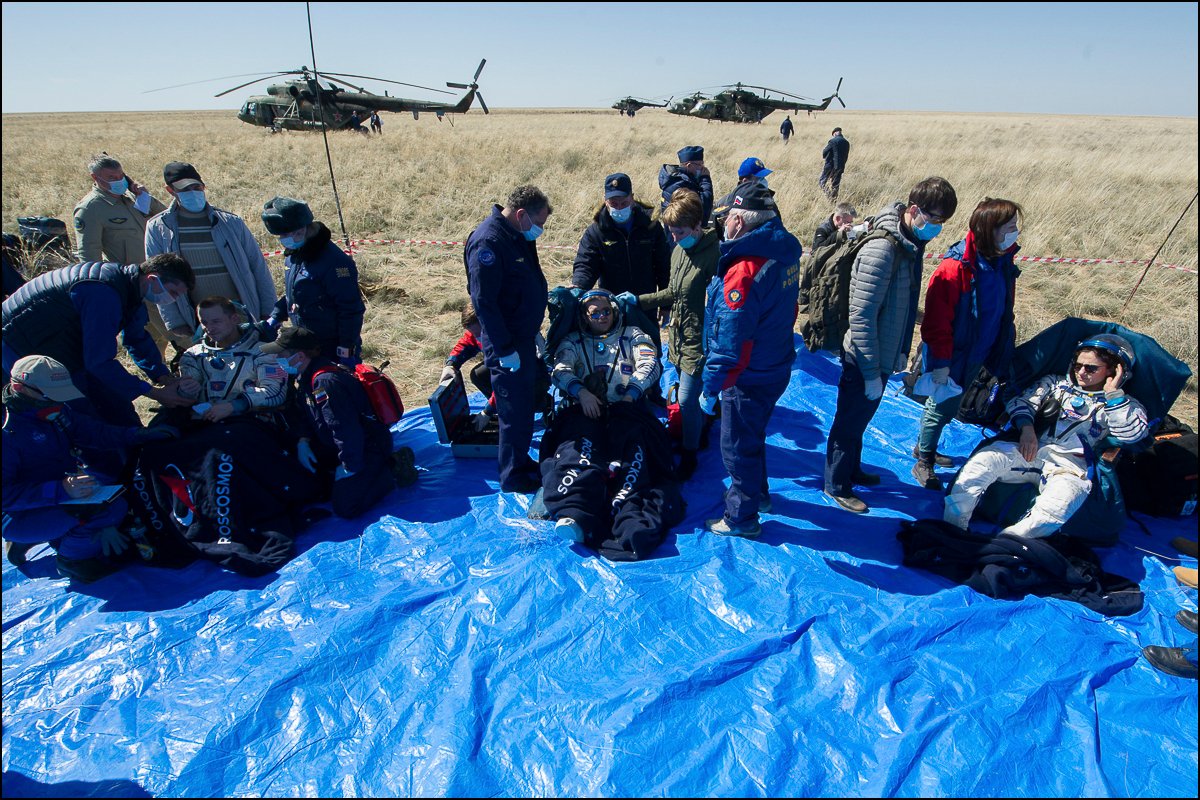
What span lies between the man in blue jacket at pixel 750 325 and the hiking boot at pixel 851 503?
2.54ft

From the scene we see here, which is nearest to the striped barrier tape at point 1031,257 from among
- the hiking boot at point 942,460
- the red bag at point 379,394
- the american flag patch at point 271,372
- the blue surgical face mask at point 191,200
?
the blue surgical face mask at point 191,200

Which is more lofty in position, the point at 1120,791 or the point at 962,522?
the point at 962,522

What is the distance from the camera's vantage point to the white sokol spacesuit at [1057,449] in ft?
10.8

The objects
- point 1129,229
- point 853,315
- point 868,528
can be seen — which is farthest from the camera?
point 1129,229

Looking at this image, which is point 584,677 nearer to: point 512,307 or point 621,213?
point 512,307

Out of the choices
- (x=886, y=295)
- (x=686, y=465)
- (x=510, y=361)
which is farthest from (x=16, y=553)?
(x=886, y=295)

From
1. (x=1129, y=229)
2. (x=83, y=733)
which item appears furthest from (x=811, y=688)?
(x=1129, y=229)

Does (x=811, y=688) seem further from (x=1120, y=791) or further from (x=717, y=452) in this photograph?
(x=717, y=452)

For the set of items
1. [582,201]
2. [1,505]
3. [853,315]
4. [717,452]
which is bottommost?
[717,452]

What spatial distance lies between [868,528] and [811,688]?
4.46 ft

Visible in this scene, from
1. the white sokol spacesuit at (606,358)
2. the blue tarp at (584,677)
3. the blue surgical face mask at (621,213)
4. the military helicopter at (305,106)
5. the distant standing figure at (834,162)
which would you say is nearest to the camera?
the blue tarp at (584,677)

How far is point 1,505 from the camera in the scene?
2.96 metres

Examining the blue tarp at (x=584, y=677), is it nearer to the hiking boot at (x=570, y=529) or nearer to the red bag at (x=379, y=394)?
the hiking boot at (x=570, y=529)

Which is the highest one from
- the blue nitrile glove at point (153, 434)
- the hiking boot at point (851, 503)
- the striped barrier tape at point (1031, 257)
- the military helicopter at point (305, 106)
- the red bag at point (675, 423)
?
the military helicopter at point (305, 106)
